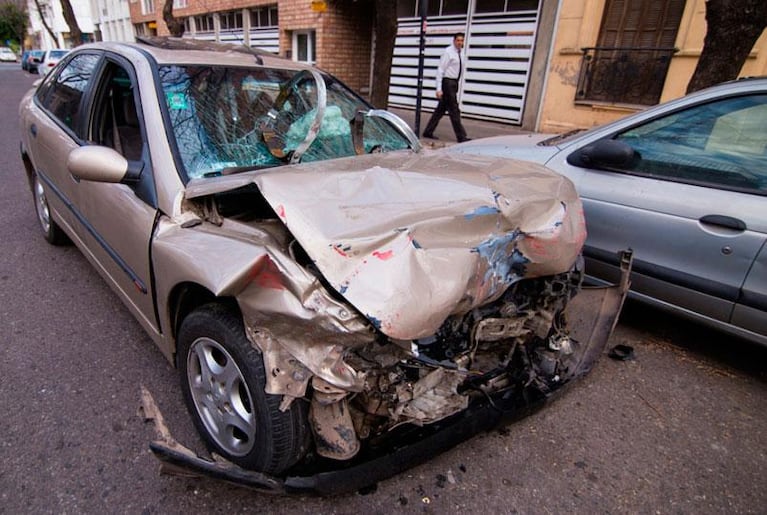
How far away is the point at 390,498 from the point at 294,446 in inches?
20.7

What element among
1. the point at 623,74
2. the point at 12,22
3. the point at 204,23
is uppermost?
the point at 204,23

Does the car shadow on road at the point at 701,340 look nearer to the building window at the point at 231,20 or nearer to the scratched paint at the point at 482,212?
the scratched paint at the point at 482,212

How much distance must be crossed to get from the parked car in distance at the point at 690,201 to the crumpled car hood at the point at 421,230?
971mm

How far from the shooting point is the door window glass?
104 inches

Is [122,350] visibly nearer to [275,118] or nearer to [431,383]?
[275,118]

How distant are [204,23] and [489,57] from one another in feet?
49.1

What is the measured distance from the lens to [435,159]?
2.43 meters

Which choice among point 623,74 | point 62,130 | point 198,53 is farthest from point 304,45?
point 198,53

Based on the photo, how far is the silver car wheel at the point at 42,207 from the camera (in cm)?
393

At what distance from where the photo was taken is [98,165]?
80.3 inches

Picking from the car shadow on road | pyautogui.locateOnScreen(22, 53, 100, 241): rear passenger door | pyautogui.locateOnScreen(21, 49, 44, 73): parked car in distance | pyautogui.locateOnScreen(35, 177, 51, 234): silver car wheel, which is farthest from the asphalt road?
pyautogui.locateOnScreen(21, 49, 44, 73): parked car in distance

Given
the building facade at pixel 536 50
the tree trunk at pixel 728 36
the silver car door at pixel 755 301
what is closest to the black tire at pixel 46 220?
the silver car door at pixel 755 301

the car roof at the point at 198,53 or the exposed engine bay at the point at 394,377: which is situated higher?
the car roof at the point at 198,53

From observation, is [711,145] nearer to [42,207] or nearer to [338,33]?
[42,207]
